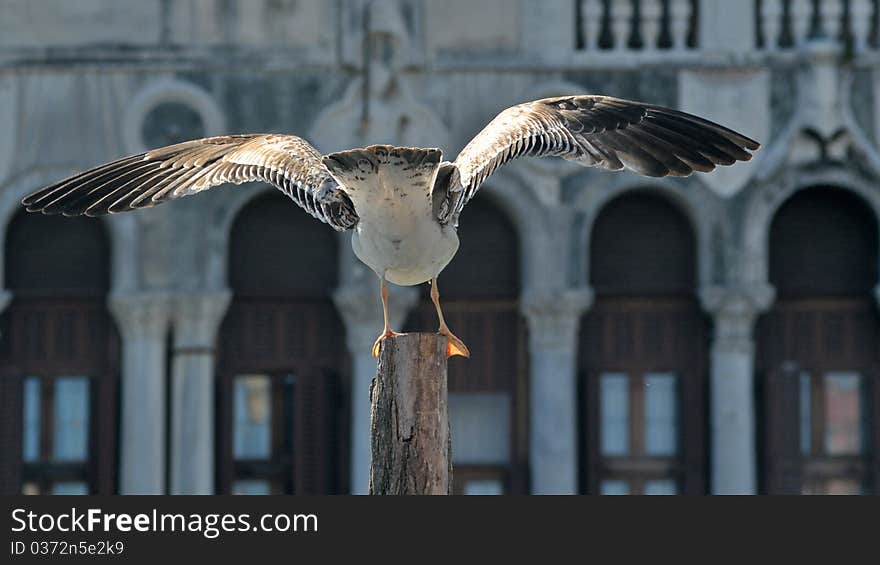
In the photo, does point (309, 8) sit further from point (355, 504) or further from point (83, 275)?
point (355, 504)

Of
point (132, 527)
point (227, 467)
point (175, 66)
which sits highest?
point (175, 66)

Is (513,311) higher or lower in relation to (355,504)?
higher

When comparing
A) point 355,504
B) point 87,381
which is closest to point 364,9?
point 87,381

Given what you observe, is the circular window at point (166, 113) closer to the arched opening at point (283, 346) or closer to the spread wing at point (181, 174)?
the arched opening at point (283, 346)

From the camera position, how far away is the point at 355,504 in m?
15.7

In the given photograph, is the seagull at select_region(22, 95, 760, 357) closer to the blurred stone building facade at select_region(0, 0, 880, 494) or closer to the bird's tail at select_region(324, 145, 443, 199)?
the bird's tail at select_region(324, 145, 443, 199)

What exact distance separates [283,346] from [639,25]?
6.59 m

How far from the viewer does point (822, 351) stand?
119 feet

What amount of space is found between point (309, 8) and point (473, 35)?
7.40 feet

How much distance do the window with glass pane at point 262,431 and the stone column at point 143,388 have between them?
1.16 meters

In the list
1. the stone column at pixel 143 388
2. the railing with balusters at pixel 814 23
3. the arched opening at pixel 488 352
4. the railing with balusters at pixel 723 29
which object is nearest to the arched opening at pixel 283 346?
the stone column at pixel 143 388

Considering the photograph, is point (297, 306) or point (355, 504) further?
point (297, 306)

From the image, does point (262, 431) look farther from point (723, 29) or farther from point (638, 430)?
point (723, 29)

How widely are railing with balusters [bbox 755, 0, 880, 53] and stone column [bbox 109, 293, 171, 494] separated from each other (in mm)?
9013
